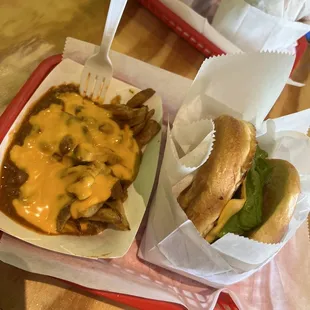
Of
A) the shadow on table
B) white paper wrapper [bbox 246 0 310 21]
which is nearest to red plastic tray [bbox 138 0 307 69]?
white paper wrapper [bbox 246 0 310 21]

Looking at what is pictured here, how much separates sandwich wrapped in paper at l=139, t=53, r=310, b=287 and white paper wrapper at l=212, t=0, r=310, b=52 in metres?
0.40

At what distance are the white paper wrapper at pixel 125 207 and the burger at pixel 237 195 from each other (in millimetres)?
176

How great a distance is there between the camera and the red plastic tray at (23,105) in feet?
3.46

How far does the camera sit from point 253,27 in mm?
1392

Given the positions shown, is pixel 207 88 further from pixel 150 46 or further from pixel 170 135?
pixel 150 46

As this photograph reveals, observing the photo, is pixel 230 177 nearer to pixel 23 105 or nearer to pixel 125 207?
pixel 125 207

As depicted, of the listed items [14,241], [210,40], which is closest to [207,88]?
[210,40]

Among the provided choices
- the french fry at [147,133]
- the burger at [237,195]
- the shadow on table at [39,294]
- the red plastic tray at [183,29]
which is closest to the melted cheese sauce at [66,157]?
the french fry at [147,133]

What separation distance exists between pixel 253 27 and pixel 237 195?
70 centimetres

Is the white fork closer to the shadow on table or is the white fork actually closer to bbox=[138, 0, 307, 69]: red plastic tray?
bbox=[138, 0, 307, 69]: red plastic tray

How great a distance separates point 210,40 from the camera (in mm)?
1474

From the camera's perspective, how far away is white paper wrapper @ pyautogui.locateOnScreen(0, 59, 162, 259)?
102cm

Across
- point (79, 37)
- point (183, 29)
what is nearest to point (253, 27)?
point (183, 29)

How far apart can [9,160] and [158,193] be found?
441 millimetres
